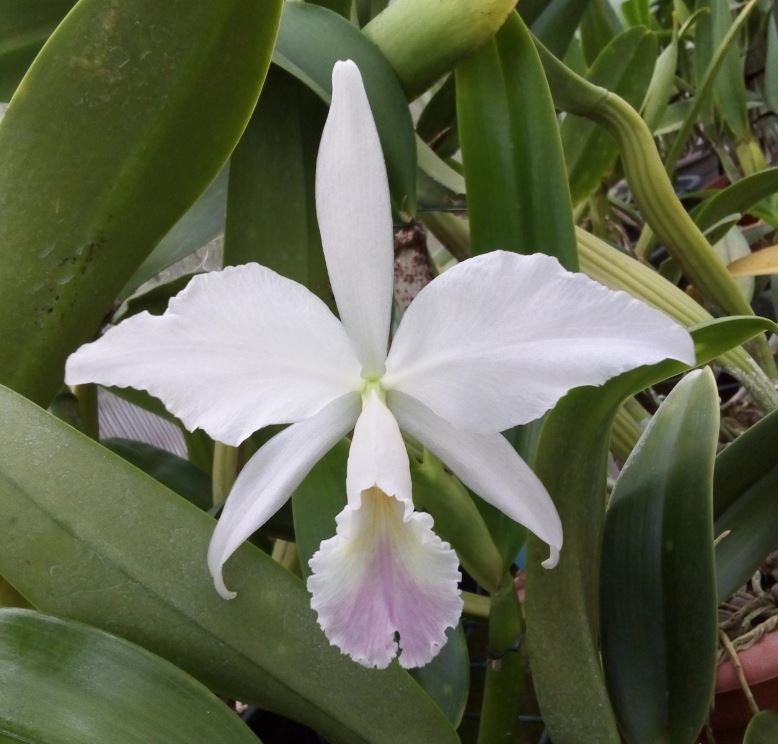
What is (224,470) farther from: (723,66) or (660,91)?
(723,66)

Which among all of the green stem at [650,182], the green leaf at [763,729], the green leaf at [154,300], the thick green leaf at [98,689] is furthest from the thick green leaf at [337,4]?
the green leaf at [763,729]

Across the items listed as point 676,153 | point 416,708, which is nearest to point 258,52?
point 416,708

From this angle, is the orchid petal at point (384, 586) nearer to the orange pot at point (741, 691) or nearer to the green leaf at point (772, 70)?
the orange pot at point (741, 691)

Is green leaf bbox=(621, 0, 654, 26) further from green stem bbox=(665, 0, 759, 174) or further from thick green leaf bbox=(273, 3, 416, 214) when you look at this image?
thick green leaf bbox=(273, 3, 416, 214)

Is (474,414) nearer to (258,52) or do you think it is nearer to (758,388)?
(258,52)

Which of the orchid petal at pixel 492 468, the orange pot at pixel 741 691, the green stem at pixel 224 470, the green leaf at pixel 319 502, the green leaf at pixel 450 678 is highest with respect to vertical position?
the orchid petal at pixel 492 468

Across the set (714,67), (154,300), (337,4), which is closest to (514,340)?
(337,4)
